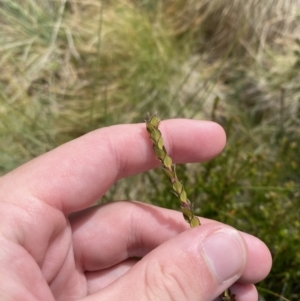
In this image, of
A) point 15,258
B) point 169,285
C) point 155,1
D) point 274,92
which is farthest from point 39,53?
point 169,285

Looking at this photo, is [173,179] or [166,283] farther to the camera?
[173,179]

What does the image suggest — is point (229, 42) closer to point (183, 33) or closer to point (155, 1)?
point (183, 33)

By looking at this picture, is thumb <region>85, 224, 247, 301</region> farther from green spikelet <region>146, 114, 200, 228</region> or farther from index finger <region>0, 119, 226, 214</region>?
index finger <region>0, 119, 226, 214</region>

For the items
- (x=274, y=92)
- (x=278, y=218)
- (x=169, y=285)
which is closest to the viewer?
(x=169, y=285)

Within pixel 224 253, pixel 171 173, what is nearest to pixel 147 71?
pixel 171 173

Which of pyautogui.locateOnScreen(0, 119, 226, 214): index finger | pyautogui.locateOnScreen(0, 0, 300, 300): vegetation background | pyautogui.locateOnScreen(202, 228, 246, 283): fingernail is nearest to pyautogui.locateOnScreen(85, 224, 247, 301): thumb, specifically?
pyautogui.locateOnScreen(202, 228, 246, 283): fingernail

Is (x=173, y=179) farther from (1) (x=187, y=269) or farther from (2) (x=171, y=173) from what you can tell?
(1) (x=187, y=269)

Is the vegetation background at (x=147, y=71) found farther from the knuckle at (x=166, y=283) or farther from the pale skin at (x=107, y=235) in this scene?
the knuckle at (x=166, y=283)
